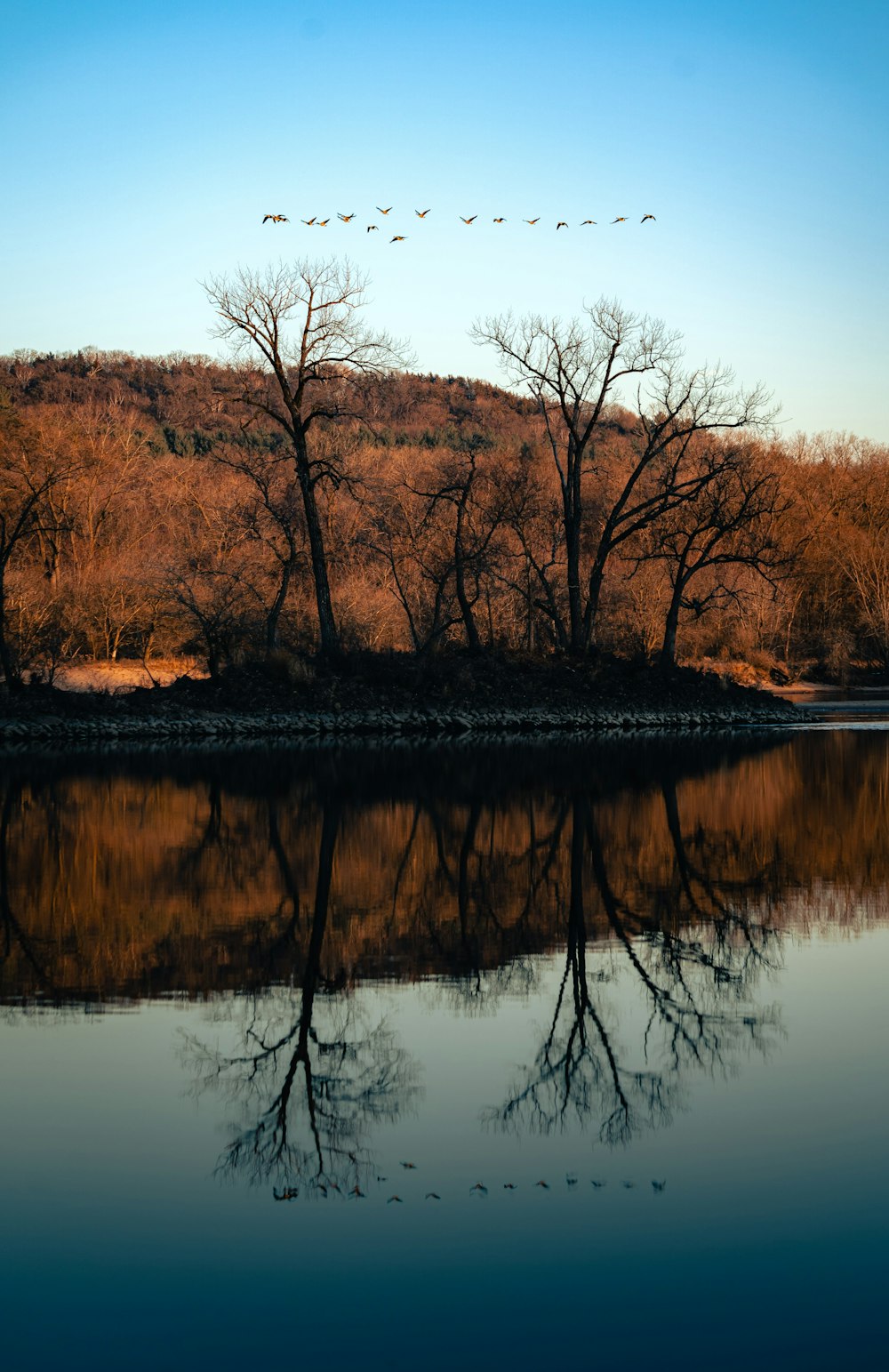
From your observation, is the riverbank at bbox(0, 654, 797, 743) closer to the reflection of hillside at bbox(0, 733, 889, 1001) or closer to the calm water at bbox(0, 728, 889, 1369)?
the reflection of hillside at bbox(0, 733, 889, 1001)

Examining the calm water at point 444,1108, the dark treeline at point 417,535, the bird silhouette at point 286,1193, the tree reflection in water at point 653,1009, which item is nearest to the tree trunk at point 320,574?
the dark treeline at point 417,535

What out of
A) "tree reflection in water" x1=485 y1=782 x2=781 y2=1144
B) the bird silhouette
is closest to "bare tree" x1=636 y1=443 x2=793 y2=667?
"tree reflection in water" x1=485 y1=782 x2=781 y2=1144

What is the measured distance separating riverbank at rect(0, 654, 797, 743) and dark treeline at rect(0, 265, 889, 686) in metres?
1.31

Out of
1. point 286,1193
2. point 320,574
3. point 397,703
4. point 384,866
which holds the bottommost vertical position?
point 384,866

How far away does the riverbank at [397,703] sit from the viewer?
37.2 m

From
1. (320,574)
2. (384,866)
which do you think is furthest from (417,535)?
(384,866)

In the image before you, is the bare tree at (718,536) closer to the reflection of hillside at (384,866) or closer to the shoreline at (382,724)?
the shoreline at (382,724)

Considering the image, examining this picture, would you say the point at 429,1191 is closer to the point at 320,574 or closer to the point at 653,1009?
the point at 653,1009

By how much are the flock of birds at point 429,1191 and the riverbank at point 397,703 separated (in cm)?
3136

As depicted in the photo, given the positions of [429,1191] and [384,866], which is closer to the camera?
[429,1191]

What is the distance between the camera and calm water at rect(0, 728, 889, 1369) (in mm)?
5320

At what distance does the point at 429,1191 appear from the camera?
6.49 meters

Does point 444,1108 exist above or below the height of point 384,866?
above

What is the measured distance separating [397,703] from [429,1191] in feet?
114
